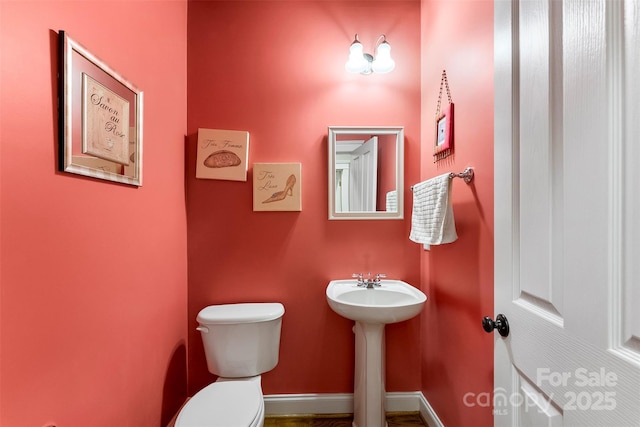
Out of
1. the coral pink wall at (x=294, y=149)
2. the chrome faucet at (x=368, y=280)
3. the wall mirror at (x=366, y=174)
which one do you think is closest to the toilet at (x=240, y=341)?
the coral pink wall at (x=294, y=149)

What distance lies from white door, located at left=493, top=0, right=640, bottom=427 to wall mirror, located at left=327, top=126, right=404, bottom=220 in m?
0.93

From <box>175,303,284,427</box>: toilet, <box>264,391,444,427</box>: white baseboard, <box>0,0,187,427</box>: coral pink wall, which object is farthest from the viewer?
<box>264,391,444,427</box>: white baseboard

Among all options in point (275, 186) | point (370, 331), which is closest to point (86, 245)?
point (275, 186)

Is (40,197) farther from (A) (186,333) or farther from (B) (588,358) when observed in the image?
(B) (588,358)

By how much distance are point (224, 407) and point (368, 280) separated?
0.96 m

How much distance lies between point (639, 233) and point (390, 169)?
1.34 m

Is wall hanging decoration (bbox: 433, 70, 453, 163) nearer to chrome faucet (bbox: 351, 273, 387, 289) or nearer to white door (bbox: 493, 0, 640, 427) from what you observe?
white door (bbox: 493, 0, 640, 427)

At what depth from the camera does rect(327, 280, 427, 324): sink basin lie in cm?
130

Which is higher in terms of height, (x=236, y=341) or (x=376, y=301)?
(x=376, y=301)

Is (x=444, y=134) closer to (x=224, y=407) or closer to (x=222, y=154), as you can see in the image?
(x=222, y=154)

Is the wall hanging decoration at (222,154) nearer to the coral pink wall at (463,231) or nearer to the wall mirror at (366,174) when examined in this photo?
the wall mirror at (366,174)

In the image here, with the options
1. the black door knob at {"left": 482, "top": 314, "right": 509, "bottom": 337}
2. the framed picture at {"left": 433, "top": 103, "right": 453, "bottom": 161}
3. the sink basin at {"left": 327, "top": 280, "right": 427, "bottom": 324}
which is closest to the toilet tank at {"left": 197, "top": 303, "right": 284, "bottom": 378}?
the sink basin at {"left": 327, "top": 280, "right": 427, "bottom": 324}

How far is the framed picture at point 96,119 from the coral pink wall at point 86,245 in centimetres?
3

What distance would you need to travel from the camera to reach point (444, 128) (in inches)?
53.9
